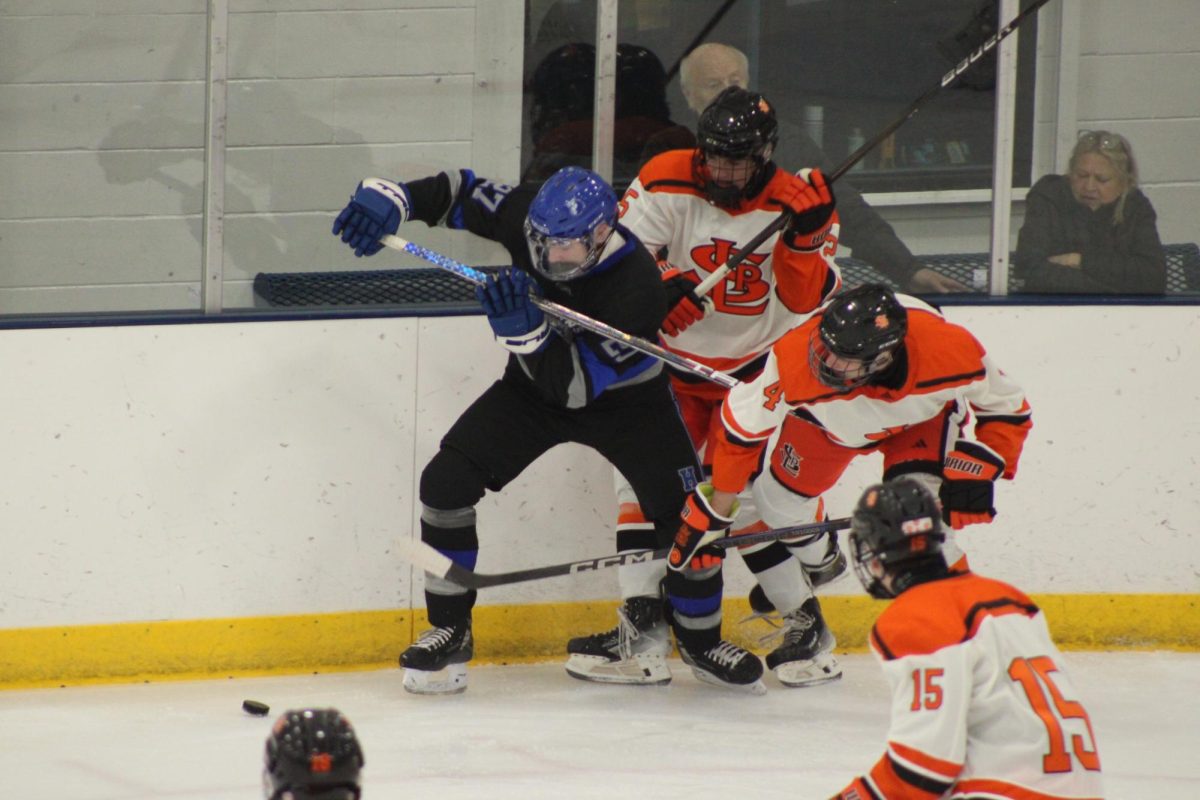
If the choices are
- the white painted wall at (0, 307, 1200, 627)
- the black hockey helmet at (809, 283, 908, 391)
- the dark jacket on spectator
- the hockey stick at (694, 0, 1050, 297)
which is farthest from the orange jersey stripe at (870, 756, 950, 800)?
the dark jacket on spectator

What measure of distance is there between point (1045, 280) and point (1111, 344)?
0.81 ft

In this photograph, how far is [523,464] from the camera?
404 centimetres

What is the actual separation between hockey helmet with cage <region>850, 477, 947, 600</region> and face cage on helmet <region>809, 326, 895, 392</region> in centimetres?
99

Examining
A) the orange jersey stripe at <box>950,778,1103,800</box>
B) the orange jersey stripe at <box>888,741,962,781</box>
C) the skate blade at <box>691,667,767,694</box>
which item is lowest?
the skate blade at <box>691,667,767,694</box>

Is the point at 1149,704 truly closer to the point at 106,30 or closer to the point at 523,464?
the point at 523,464

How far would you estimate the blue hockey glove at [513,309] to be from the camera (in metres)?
3.72

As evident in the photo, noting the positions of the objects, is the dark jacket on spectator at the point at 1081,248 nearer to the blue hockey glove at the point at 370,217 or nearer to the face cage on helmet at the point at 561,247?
the face cage on helmet at the point at 561,247

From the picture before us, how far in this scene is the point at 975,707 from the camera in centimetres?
224

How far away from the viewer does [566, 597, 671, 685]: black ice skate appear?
4227 millimetres

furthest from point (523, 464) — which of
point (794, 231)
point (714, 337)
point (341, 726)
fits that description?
point (341, 726)

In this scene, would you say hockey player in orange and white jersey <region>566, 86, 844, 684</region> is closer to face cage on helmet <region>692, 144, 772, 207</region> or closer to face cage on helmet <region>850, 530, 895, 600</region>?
face cage on helmet <region>692, 144, 772, 207</region>

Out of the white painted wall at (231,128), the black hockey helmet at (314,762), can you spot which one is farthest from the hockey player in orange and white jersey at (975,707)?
the white painted wall at (231,128)

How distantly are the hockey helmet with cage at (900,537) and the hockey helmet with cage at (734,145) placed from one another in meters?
1.71

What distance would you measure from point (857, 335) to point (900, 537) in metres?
1.04
